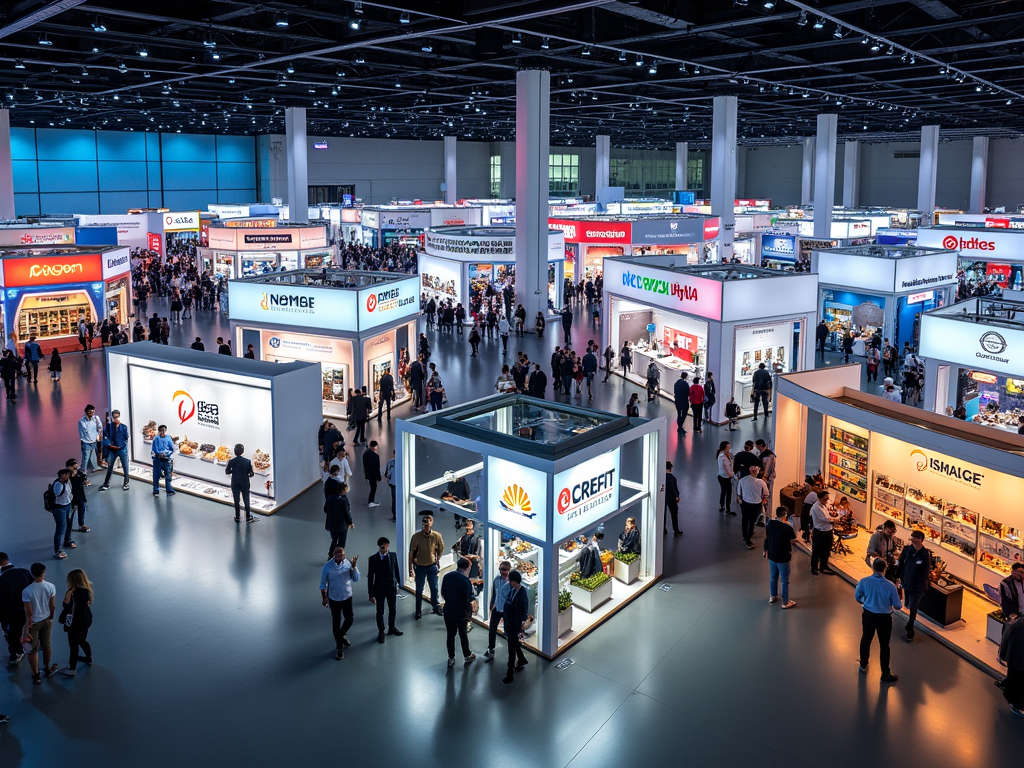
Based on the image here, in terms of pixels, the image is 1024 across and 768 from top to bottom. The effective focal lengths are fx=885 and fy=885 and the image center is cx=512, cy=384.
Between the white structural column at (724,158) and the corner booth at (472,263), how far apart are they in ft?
19.3

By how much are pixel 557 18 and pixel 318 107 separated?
20523 millimetres

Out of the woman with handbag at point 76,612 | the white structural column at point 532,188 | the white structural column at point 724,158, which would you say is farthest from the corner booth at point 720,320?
the woman with handbag at point 76,612

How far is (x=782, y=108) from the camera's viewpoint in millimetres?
37250

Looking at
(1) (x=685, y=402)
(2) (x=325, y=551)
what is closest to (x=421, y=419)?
(2) (x=325, y=551)

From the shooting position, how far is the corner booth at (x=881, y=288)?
20953mm

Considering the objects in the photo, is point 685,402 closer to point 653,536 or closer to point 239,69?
point 653,536

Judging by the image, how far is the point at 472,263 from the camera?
27.2 metres

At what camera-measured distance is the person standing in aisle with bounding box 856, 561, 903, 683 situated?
23.9ft

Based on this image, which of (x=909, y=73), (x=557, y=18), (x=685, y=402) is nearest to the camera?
(x=685, y=402)

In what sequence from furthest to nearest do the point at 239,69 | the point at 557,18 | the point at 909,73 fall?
the point at 909,73 < the point at 239,69 < the point at 557,18

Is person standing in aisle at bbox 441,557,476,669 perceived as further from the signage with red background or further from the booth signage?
the signage with red background

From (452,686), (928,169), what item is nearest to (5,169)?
(452,686)

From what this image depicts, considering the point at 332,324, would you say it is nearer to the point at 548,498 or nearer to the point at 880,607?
the point at 548,498

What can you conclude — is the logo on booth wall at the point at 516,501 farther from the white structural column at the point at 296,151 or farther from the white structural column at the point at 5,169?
the white structural column at the point at 5,169
